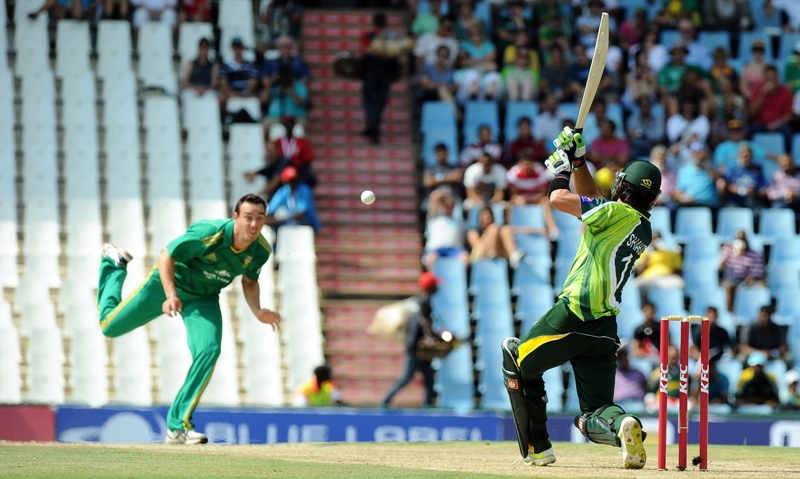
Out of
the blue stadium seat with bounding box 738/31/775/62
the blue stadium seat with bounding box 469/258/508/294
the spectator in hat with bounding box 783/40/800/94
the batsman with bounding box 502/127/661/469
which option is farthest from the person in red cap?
the blue stadium seat with bounding box 738/31/775/62

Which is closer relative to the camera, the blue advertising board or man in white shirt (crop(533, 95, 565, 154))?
the blue advertising board

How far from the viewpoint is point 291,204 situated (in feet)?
51.6

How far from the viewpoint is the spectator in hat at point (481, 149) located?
16.5 m

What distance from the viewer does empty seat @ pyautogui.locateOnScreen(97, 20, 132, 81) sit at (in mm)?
17156

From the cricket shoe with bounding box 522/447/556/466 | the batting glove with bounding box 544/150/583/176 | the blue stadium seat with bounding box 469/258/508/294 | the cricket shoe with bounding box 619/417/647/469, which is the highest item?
the batting glove with bounding box 544/150/583/176

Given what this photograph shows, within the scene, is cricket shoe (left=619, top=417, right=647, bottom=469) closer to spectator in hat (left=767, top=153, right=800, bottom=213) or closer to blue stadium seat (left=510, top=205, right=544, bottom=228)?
blue stadium seat (left=510, top=205, right=544, bottom=228)

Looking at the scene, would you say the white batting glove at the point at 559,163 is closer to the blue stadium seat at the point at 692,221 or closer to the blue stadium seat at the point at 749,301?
the blue stadium seat at the point at 749,301

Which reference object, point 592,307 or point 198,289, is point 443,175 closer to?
point 198,289

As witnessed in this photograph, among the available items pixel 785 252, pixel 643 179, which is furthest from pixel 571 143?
pixel 785 252

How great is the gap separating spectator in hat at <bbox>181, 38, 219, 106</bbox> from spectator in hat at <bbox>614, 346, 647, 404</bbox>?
6480 millimetres

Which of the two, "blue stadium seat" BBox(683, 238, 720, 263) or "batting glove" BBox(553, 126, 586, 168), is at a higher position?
"batting glove" BBox(553, 126, 586, 168)

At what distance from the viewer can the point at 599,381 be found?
7.78 metres

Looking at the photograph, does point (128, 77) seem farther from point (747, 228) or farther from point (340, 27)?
point (747, 228)

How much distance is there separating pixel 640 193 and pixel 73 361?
27.1 ft
